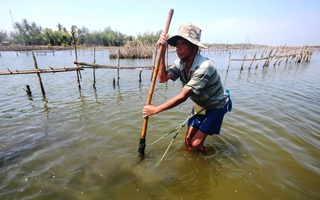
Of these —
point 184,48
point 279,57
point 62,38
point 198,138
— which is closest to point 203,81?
point 184,48

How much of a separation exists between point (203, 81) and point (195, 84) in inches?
5.4

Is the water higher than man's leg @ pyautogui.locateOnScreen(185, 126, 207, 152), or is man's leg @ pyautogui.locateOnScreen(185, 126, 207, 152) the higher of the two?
Answer: man's leg @ pyautogui.locateOnScreen(185, 126, 207, 152)

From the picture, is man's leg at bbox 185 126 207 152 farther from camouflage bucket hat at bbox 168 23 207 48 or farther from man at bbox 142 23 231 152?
camouflage bucket hat at bbox 168 23 207 48

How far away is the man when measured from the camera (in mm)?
2477

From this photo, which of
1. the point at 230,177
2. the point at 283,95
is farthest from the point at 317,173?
the point at 283,95

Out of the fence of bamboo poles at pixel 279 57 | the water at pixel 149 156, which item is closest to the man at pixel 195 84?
the water at pixel 149 156

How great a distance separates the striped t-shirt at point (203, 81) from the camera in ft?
8.04

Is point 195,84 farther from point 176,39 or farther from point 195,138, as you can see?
point 195,138

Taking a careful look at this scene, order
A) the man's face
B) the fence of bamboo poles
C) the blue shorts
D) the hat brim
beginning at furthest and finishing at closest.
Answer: the fence of bamboo poles
the blue shorts
the man's face
the hat brim

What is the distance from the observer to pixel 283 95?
8750 mm

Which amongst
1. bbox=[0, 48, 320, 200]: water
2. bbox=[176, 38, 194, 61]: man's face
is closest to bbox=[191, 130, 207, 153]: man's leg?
bbox=[0, 48, 320, 200]: water

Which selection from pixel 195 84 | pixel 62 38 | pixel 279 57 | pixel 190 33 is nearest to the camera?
pixel 195 84

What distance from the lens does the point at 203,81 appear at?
97.3 inches

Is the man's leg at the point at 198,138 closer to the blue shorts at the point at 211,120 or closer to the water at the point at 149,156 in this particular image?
the blue shorts at the point at 211,120
